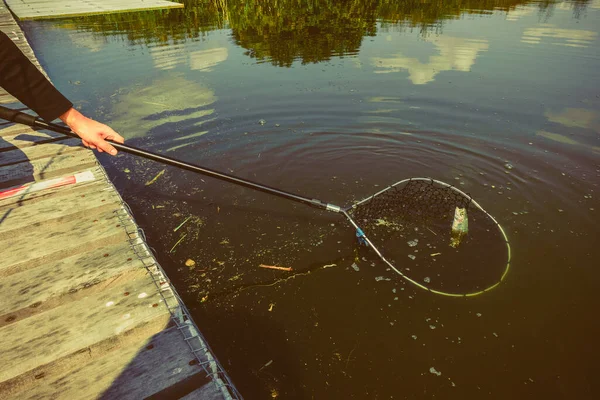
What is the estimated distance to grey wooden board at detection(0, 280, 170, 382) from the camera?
7.31 ft

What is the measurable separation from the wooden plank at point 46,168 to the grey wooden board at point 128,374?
3337 mm

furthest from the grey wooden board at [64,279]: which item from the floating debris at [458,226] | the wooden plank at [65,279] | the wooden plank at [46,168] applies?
the floating debris at [458,226]

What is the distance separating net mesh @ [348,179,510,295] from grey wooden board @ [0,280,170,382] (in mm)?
2911

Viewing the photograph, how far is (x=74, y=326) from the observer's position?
2.45 m

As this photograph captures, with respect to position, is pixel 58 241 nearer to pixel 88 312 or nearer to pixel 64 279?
pixel 64 279

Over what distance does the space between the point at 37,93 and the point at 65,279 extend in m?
1.61

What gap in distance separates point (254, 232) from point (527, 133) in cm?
663

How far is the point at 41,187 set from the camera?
4137mm

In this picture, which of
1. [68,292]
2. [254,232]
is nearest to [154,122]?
[254,232]

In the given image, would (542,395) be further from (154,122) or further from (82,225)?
(154,122)

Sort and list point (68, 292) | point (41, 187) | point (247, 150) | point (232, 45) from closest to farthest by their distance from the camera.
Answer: point (68, 292), point (41, 187), point (247, 150), point (232, 45)

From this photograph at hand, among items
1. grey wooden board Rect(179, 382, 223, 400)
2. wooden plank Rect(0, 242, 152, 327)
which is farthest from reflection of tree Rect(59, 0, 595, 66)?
grey wooden board Rect(179, 382, 223, 400)

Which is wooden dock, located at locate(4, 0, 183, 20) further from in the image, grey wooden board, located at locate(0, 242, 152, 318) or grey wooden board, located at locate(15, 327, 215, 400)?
grey wooden board, located at locate(15, 327, 215, 400)

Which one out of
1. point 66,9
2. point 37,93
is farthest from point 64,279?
point 66,9
